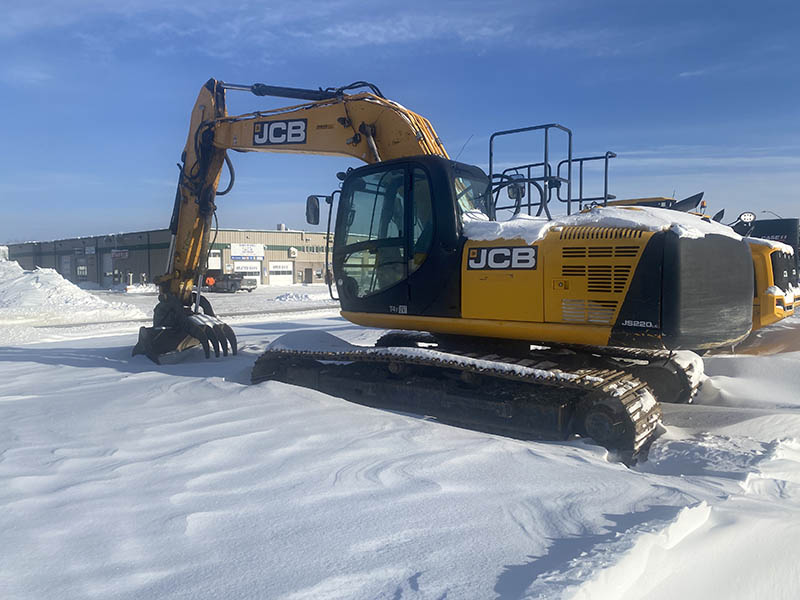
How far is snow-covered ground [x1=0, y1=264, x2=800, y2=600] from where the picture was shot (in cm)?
225

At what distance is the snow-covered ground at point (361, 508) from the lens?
2.25 metres

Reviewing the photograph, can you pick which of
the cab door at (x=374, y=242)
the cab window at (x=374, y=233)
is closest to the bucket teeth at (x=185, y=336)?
the cab door at (x=374, y=242)

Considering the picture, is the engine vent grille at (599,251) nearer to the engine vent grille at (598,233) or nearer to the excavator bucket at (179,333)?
the engine vent grille at (598,233)

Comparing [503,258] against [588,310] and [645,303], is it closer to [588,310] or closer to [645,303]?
[588,310]

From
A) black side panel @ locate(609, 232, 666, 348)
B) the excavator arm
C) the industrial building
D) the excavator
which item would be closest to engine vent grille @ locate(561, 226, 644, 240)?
the excavator

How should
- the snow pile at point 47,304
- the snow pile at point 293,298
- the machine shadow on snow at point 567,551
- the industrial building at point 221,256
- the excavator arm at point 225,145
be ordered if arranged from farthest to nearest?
the industrial building at point 221,256, the snow pile at point 293,298, the snow pile at point 47,304, the excavator arm at point 225,145, the machine shadow on snow at point 567,551

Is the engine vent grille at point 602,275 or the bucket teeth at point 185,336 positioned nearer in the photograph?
the engine vent grille at point 602,275

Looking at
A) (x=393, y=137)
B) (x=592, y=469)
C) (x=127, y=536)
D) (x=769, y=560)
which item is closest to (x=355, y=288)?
(x=393, y=137)

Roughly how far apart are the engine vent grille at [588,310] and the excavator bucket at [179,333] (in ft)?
17.8

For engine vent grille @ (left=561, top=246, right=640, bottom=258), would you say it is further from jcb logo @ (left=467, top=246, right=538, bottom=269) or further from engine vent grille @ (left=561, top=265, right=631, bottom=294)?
jcb logo @ (left=467, top=246, right=538, bottom=269)

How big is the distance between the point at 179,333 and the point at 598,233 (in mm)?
6251

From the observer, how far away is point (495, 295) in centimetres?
534

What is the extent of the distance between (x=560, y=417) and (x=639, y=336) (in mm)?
872

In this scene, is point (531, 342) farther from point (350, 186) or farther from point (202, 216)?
point (202, 216)
